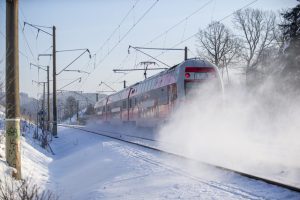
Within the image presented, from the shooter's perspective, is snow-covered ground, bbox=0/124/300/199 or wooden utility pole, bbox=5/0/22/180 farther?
wooden utility pole, bbox=5/0/22/180

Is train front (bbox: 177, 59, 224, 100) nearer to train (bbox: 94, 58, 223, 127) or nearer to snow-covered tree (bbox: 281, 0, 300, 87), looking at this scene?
train (bbox: 94, 58, 223, 127)

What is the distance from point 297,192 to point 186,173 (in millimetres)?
2942

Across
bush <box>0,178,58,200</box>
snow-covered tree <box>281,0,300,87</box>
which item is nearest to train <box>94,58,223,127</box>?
snow-covered tree <box>281,0,300,87</box>

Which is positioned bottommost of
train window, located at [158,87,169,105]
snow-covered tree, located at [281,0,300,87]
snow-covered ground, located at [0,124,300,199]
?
snow-covered ground, located at [0,124,300,199]

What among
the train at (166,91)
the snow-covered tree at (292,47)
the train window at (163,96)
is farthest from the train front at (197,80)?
the snow-covered tree at (292,47)

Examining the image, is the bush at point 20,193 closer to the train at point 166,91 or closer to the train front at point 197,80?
the train front at point 197,80

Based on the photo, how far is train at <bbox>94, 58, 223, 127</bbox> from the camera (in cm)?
1986

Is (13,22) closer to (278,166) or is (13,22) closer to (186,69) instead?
(278,166)

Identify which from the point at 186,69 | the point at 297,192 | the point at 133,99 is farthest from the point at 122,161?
the point at 133,99

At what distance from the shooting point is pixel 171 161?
488 inches

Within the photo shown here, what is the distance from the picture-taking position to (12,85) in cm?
1084

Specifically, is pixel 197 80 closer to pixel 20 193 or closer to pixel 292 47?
pixel 292 47

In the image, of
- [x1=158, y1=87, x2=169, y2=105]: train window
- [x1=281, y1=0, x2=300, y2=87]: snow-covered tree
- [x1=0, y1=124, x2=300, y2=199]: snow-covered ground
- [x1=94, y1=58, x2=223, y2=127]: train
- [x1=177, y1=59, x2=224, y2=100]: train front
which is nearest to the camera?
[x1=0, y1=124, x2=300, y2=199]: snow-covered ground

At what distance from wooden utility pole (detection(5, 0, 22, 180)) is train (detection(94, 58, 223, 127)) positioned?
9753 millimetres
